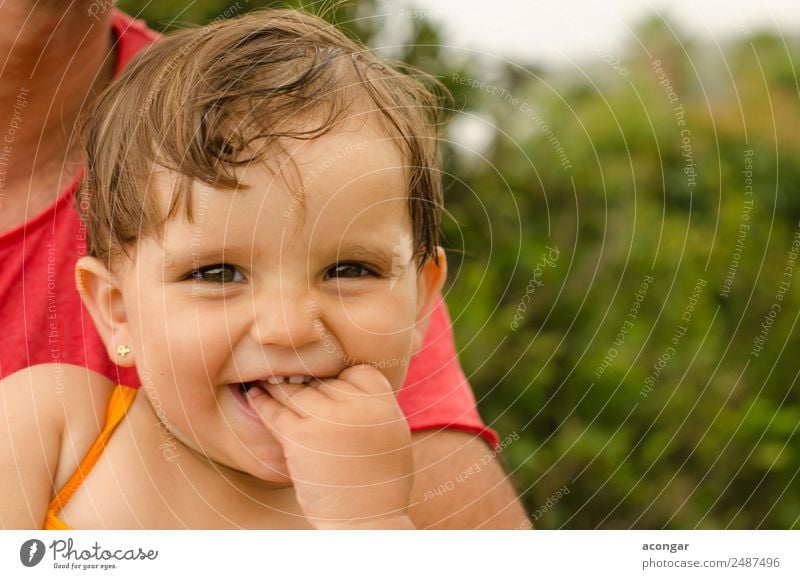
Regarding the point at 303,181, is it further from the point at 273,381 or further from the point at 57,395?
the point at 57,395

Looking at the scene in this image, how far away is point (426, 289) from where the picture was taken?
2.85ft

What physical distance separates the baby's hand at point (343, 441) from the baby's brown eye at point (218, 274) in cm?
8

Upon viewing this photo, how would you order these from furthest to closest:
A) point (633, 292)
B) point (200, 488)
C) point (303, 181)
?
1. point (633, 292)
2. point (200, 488)
3. point (303, 181)

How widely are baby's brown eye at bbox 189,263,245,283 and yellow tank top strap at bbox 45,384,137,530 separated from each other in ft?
0.42

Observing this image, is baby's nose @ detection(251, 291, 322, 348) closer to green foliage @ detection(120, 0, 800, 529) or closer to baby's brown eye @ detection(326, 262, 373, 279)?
baby's brown eye @ detection(326, 262, 373, 279)

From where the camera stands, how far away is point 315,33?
2.65 feet

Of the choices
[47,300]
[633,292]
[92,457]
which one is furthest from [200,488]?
[633,292]

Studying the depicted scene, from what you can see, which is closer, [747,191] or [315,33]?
[315,33]

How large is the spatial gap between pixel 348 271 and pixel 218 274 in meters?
0.10

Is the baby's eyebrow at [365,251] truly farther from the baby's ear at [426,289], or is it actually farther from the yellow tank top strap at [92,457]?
the yellow tank top strap at [92,457]

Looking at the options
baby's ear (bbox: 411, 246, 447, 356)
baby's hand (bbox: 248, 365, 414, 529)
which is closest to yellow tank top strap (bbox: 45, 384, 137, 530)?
baby's hand (bbox: 248, 365, 414, 529)

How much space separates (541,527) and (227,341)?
602mm
